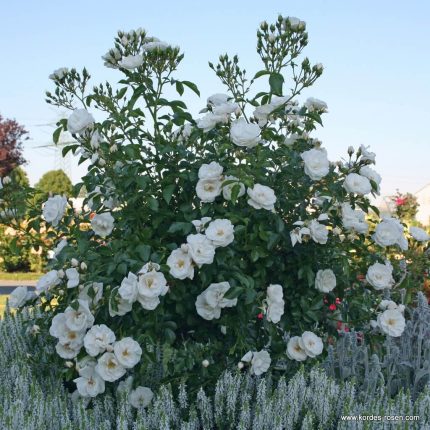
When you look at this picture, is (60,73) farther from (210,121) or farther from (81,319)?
(81,319)

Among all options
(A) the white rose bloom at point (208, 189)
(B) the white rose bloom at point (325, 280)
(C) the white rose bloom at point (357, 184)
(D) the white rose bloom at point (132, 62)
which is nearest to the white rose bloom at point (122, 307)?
(A) the white rose bloom at point (208, 189)

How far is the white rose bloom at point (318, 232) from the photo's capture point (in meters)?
3.11

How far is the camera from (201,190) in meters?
3.08

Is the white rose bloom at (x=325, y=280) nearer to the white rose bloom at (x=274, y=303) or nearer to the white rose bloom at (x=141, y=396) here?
the white rose bloom at (x=274, y=303)

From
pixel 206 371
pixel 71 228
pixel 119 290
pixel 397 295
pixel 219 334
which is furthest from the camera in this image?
pixel 397 295

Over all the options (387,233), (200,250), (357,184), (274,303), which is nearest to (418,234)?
(387,233)

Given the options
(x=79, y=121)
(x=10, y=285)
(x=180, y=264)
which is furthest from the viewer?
(x=10, y=285)

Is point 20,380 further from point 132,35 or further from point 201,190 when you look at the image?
point 132,35

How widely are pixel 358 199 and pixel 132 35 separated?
1454 mm

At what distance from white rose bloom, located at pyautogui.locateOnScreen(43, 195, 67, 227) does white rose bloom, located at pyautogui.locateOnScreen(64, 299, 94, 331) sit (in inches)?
23.9

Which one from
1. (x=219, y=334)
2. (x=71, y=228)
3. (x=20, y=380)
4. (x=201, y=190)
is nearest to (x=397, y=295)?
(x=219, y=334)

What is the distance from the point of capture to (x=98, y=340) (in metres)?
2.88

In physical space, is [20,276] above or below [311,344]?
above

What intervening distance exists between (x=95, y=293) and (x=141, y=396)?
53cm
